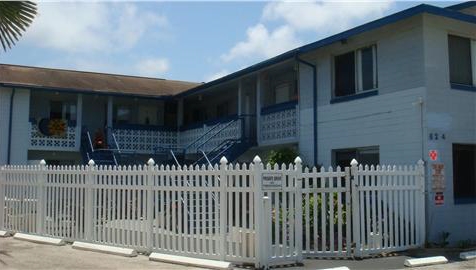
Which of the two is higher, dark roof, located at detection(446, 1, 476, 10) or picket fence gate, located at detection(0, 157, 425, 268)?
dark roof, located at detection(446, 1, 476, 10)

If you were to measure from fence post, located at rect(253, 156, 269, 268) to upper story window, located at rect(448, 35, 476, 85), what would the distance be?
723 centimetres

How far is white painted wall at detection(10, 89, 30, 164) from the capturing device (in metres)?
24.0

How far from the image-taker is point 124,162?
24656 mm

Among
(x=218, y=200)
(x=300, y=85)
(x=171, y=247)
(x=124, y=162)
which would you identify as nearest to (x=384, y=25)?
(x=300, y=85)

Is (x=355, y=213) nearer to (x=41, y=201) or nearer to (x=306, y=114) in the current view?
(x=306, y=114)

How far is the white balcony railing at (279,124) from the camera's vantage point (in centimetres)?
1852

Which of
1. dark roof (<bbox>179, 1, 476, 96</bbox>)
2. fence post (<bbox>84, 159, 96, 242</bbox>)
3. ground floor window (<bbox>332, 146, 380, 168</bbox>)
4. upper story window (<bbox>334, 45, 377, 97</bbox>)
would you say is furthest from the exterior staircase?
upper story window (<bbox>334, 45, 377, 97</bbox>)

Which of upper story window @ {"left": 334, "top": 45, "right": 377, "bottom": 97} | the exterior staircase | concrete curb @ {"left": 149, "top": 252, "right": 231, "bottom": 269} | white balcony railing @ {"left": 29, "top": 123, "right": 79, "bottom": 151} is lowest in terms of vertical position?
concrete curb @ {"left": 149, "top": 252, "right": 231, "bottom": 269}

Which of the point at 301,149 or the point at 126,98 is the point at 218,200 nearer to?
the point at 301,149

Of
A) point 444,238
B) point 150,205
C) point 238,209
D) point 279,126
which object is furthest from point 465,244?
point 279,126

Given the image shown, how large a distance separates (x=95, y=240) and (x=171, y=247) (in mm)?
2399

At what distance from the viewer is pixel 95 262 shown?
10461 millimetres

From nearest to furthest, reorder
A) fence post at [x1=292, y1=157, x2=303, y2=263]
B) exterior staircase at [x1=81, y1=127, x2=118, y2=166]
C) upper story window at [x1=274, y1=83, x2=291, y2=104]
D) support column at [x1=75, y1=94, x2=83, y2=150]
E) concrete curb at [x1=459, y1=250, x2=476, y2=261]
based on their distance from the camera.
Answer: fence post at [x1=292, y1=157, x2=303, y2=263] → concrete curb at [x1=459, y1=250, x2=476, y2=261] → upper story window at [x1=274, y1=83, x2=291, y2=104] → exterior staircase at [x1=81, y1=127, x2=118, y2=166] → support column at [x1=75, y1=94, x2=83, y2=150]

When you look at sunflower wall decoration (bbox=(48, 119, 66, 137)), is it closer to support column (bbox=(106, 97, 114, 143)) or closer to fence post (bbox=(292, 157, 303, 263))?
support column (bbox=(106, 97, 114, 143))
